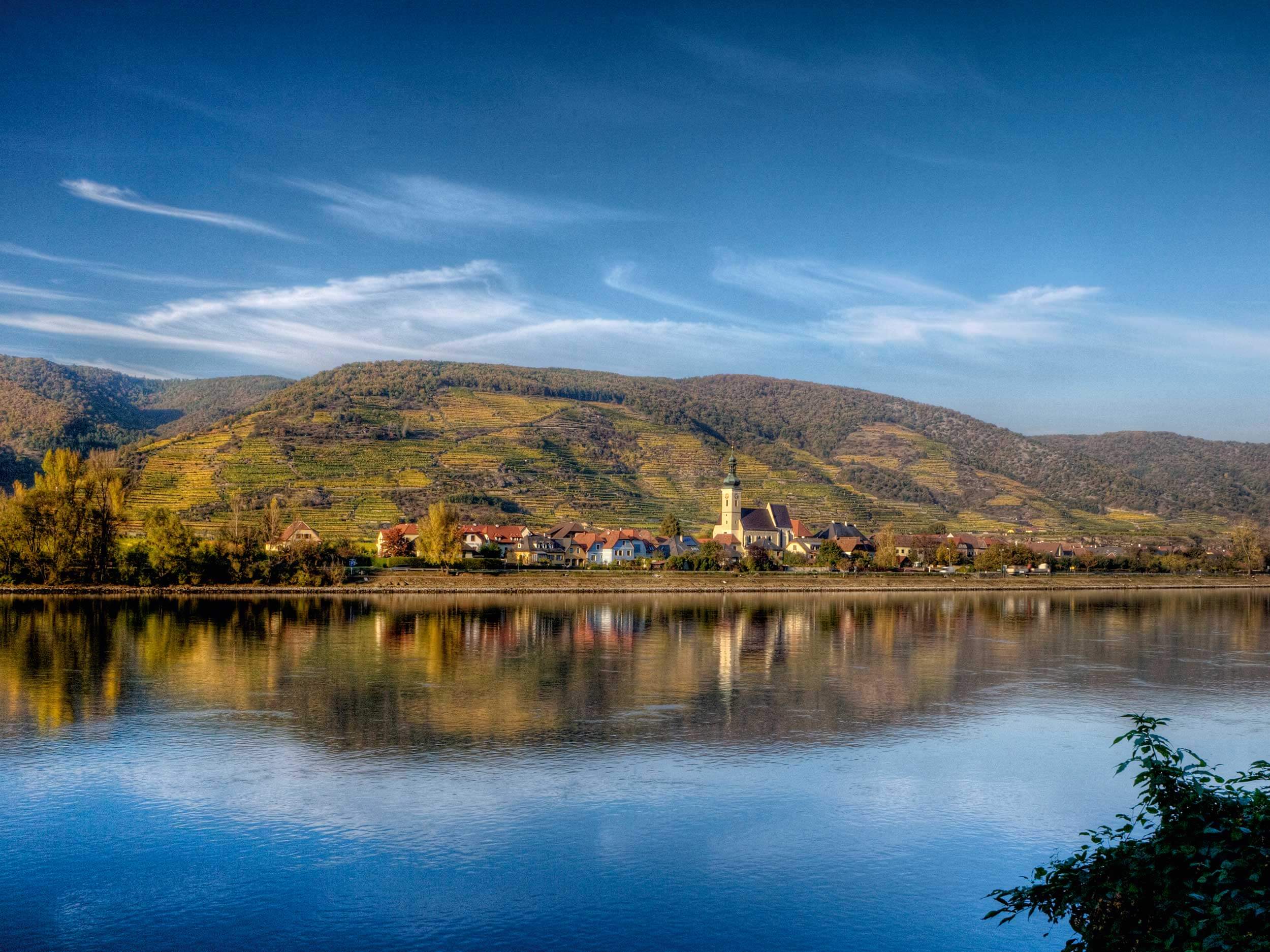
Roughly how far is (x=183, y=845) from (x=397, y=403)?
155 metres

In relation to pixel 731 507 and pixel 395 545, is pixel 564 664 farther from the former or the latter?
pixel 731 507

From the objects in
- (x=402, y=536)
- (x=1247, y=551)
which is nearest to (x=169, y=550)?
(x=402, y=536)

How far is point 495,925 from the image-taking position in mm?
12414

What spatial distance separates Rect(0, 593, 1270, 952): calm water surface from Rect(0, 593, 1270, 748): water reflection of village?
0.65 ft

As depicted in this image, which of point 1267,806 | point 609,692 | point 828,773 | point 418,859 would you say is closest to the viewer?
point 1267,806

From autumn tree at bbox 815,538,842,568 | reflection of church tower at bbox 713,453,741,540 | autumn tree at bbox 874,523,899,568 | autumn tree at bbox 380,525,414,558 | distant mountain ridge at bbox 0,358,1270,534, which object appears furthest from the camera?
reflection of church tower at bbox 713,453,741,540

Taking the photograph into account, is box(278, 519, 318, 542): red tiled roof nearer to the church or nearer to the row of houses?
the row of houses

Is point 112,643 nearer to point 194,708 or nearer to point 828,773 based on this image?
point 194,708

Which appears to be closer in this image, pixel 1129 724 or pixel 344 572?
pixel 1129 724

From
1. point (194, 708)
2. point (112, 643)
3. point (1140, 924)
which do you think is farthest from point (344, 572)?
point (1140, 924)

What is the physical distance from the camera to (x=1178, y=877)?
344 inches

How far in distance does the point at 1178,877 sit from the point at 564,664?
26.7 meters

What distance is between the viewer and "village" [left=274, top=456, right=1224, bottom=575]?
90.4m

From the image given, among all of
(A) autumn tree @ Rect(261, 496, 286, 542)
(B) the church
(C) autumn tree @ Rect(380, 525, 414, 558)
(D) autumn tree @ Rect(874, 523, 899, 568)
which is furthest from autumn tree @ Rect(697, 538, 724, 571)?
(A) autumn tree @ Rect(261, 496, 286, 542)
